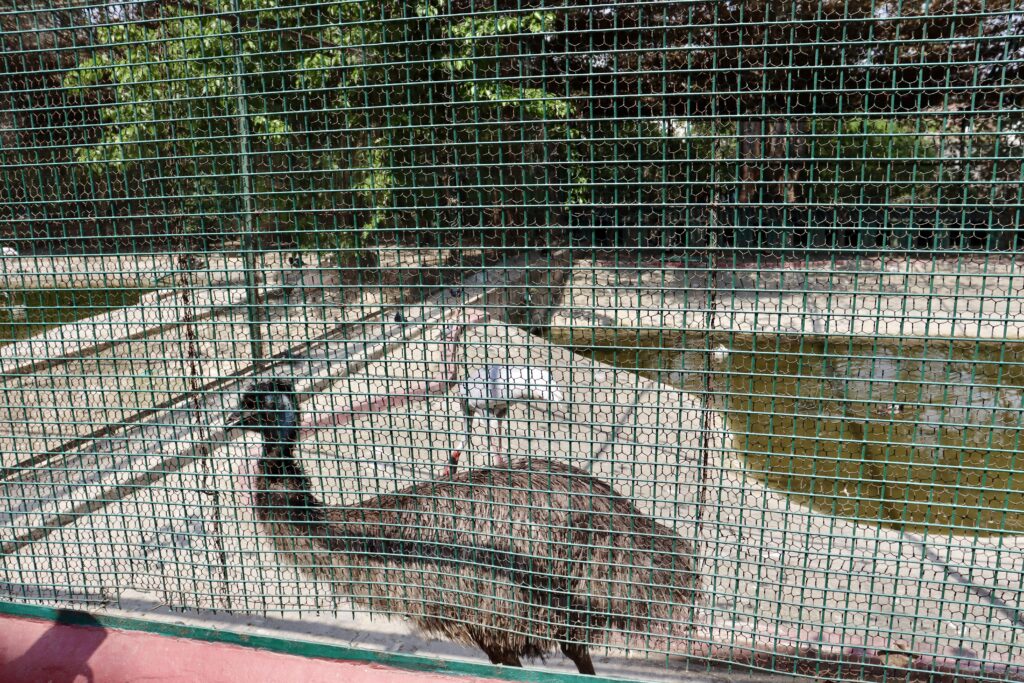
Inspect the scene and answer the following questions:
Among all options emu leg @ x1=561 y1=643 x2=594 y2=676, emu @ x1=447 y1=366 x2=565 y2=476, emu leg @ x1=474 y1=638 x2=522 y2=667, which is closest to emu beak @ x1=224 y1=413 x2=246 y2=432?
emu @ x1=447 y1=366 x2=565 y2=476

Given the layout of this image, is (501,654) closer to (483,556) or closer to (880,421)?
(483,556)

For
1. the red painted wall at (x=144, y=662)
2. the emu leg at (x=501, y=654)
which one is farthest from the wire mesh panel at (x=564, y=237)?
the red painted wall at (x=144, y=662)

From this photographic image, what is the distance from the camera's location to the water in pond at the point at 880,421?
2367 millimetres

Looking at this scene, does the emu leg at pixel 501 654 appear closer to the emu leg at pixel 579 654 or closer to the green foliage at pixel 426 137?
the emu leg at pixel 579 654

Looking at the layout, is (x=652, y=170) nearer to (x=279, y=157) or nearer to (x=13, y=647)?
(x=279, y=157)

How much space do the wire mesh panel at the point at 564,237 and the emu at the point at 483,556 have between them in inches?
0.9

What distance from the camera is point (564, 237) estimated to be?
2.72m

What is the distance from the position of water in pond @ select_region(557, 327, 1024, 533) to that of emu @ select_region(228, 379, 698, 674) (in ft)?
2.22

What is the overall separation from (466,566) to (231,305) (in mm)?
1502

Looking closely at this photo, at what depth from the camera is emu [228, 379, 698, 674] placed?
3.14 meters

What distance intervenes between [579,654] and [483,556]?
0.61m

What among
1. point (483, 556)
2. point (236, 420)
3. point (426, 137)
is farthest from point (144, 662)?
A: point (426, 137)

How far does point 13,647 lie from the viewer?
3.20 meters

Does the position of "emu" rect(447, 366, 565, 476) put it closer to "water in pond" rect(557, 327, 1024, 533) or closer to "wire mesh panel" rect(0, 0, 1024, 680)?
"wire mesh panel" rect(0, 0, 1024, 680)
